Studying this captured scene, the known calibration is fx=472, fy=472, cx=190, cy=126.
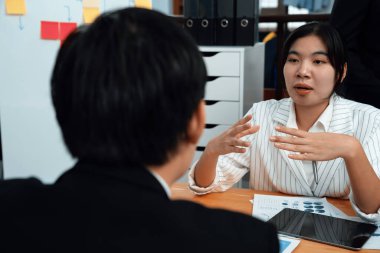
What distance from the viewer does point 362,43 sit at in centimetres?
205

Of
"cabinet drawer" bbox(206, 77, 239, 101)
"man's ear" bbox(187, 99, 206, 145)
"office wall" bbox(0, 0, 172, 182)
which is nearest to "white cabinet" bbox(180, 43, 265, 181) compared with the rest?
"cabinet drawer" bbox(206, 77, 239, 101)

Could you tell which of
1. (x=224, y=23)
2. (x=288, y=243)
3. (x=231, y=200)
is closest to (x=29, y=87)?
(x=224, y=23)

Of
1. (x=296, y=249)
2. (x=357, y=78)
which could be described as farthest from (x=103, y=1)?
(x=296, y=249)

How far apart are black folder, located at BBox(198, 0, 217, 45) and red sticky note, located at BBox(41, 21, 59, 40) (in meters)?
0.71

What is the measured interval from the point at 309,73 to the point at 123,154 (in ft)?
3.37

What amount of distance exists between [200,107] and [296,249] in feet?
1.79

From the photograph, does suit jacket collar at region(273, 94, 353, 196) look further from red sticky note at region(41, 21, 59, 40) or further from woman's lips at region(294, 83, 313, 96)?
red sticky note at region(41, 21, 59, 40)

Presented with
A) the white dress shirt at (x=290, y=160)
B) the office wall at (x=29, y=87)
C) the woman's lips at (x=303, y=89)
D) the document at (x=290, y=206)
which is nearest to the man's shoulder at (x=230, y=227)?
the document at (x=290, y=206)

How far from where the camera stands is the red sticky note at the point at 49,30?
1970 millimetres

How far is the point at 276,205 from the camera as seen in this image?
127 centimetres

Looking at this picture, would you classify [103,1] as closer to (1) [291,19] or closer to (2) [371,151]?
(1) [291,19]

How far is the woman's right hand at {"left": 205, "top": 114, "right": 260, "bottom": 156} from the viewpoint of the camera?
48.1 inches

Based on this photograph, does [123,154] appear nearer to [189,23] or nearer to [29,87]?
[29,87]

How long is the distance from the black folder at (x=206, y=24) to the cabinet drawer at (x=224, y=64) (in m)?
0.11
